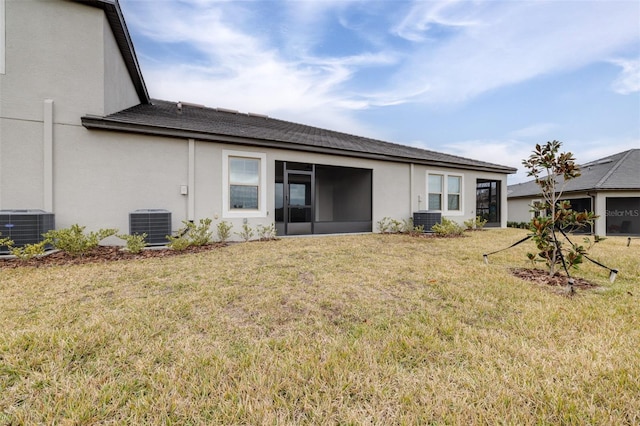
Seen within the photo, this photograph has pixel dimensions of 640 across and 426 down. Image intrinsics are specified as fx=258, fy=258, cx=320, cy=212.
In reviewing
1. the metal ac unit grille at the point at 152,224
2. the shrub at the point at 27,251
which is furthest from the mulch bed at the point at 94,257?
the metal ac unit grille at the point at 152,224

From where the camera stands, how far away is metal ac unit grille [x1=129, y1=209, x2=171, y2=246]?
641cm

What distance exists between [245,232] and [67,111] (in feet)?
17.1

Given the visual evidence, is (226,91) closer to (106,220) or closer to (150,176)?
(150,176)

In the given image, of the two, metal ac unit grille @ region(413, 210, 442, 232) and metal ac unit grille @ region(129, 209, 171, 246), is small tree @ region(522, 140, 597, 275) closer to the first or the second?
metal ac unit grille @ region(413, 210, 442, 232)

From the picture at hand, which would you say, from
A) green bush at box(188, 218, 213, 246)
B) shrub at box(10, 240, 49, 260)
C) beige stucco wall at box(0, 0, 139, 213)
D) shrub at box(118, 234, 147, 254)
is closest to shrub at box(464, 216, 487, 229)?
green bush at box(188, 218, 213, 246)

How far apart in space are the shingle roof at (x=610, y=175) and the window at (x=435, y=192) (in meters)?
8.11

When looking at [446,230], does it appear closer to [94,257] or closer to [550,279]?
[550,279]

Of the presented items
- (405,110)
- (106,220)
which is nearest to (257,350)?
(106,220)

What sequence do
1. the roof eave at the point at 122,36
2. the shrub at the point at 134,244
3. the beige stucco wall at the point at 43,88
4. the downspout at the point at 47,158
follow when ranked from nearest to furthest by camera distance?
the shrub at the point at 134,244 < the beige stucco wall at the point at 43,88 < the downspout at the point at 47,158 < the roof eave at the point at 122,36

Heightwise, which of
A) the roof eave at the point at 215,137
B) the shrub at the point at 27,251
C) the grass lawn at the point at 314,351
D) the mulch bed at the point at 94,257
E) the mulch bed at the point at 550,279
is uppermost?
the roof eave at the point at 215,137

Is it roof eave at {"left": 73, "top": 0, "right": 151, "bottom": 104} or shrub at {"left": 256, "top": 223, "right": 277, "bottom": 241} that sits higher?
roof eave at {"left": 73, "top": 0, "right": 151, "bottom": 104}

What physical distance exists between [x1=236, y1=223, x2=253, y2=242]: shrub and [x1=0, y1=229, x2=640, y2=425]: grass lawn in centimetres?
389

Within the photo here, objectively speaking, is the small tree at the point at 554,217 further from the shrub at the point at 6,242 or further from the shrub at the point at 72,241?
the shrub at the point at 6,242

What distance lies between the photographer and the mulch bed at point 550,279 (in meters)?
3.77
